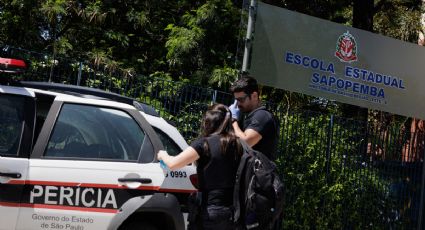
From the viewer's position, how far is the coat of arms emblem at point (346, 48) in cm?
1030

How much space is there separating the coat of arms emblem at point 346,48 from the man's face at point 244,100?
5382mm

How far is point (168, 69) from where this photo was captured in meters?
13.4

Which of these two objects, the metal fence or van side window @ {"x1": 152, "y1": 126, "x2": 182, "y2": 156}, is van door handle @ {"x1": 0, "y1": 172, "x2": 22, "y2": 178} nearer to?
van side window @ {"x1": 152, "y1": 126, "x2": 182, "y2": 156}

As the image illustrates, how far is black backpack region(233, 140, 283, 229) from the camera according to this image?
4.45 meters

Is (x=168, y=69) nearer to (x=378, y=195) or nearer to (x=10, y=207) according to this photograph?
(x=378, y=195)

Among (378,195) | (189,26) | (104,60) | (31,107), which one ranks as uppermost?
(189,26)

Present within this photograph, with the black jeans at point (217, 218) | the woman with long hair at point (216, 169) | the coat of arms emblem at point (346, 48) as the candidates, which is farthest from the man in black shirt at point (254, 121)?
the coat of arms emblem at point (346, 48)

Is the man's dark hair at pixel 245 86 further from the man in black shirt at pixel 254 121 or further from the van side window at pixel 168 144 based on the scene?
the van side window at pixel 168 144

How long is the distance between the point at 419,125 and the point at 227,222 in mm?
11411

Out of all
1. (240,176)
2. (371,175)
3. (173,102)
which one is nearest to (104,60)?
(173,102)

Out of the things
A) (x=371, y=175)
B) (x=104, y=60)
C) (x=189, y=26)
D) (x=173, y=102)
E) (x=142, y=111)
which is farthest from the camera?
(x=189, y=26)

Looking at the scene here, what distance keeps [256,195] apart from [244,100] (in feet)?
3.47

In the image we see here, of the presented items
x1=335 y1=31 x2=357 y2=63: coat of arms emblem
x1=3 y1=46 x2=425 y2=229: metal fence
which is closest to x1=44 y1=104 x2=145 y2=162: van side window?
x1=3 y1=46 x2=425 y2=229: metal fence

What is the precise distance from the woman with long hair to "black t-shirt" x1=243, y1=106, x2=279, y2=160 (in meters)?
0.61
